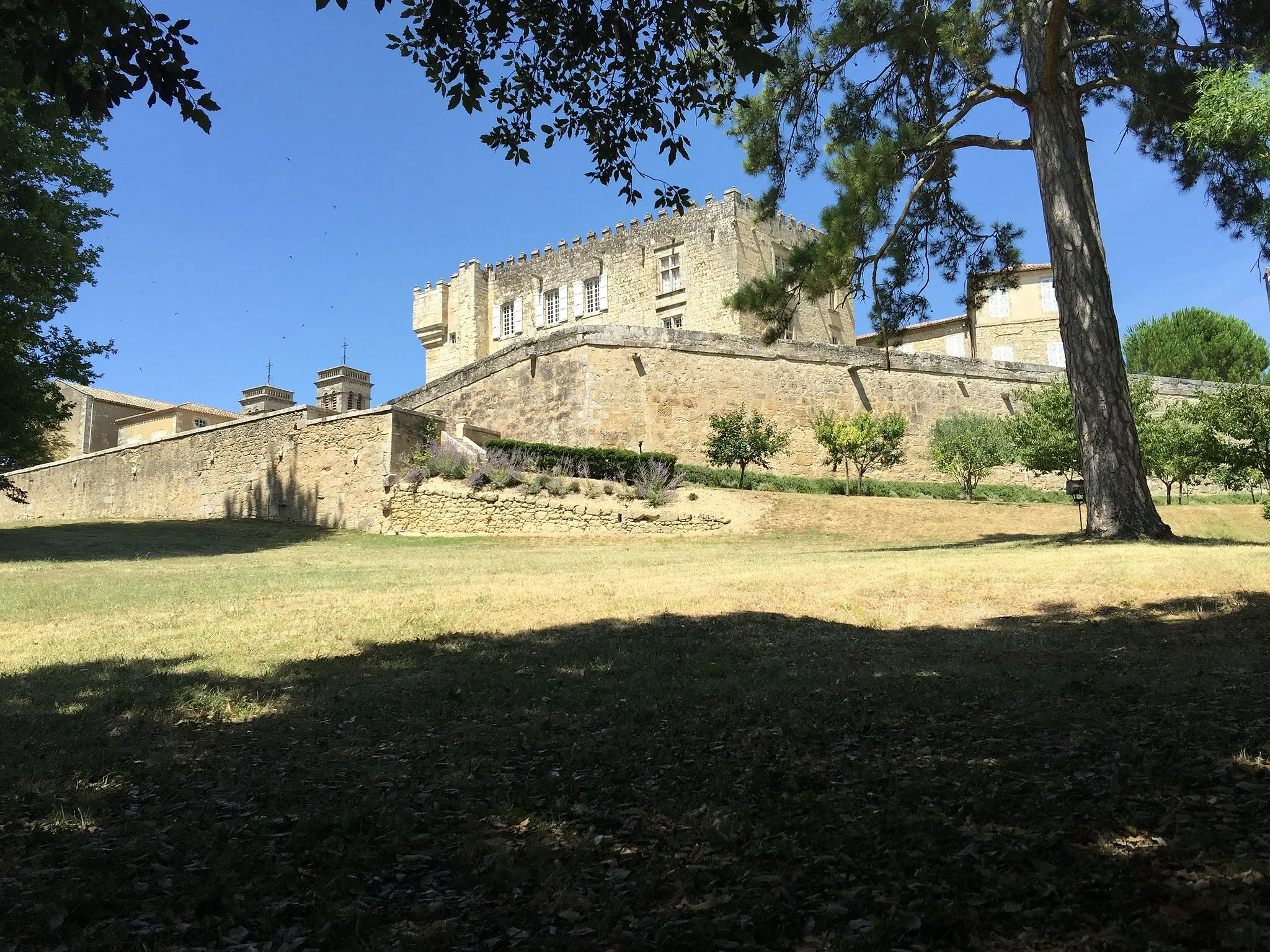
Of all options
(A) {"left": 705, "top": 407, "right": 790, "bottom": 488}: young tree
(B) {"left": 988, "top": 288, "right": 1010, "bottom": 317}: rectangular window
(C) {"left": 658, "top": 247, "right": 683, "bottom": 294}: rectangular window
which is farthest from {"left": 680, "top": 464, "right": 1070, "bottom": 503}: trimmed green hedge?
(B) {"left": 988, "top": 288, "right": 1010, "bottom": 317}: rectangular window

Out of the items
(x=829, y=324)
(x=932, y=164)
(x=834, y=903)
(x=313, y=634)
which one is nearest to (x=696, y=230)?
(x=829, y=324)

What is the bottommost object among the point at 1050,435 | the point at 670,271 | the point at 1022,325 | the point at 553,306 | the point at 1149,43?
the point at 1050,435

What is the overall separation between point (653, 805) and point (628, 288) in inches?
1354

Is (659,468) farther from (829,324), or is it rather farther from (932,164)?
(829,324)

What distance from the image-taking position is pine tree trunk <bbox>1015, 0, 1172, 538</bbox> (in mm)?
11188

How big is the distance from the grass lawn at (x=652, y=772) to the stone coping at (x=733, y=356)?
17273mm

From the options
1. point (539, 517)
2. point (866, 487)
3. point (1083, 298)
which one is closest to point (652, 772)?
point (1083, 298)

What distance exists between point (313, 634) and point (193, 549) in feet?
35.9

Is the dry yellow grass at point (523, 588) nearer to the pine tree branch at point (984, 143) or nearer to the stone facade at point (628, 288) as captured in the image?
the pine tree branch at point (984, 143)

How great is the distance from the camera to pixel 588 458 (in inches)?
771

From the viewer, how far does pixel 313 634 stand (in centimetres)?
696

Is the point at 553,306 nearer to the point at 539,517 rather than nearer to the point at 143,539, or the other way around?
the point at 539,517

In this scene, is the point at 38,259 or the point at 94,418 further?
the point at 94,418

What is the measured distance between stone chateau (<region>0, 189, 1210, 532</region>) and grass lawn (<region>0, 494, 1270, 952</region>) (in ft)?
27.7
